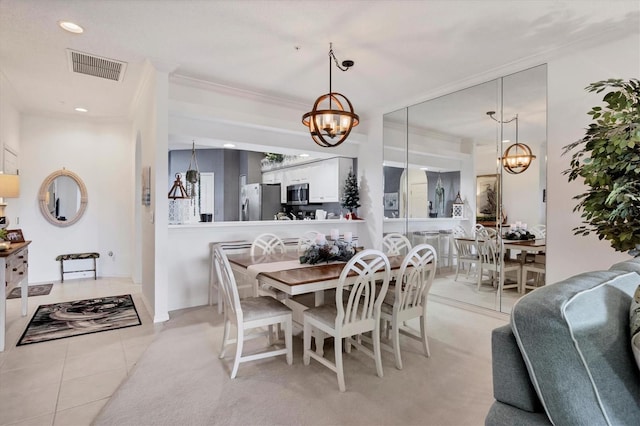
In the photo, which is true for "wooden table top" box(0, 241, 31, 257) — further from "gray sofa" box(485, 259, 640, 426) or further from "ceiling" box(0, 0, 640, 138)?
"gray sofa" box(485, 259, 640, 426)

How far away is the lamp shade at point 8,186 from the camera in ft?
11.7

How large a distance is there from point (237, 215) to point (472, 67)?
6.28 metres

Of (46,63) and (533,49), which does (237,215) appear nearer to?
(46,63)

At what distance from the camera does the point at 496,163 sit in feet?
12.8

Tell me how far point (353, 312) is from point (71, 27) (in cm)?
334

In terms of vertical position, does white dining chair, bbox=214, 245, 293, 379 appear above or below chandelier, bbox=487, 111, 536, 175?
below

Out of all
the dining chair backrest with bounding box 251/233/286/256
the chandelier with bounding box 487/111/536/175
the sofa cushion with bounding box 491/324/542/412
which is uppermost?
the chandelier with bounding box 487/111/536/175

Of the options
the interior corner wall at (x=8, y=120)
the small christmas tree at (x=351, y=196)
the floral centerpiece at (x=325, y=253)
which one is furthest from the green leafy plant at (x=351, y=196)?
the interior corner wall at (x=8, y=120)

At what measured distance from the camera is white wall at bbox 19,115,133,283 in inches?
210

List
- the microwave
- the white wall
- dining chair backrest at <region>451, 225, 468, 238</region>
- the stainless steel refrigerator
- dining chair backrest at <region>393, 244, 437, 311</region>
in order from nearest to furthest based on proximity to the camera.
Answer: dining chair backrest at <region>393, 244, 437, 311</region> → dining chair backrest at <region>451, 225, 468, 238</region> → the white wall → the microwave → the stainless steel refrigerator

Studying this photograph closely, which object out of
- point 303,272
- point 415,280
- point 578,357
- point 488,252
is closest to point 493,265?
point 488,252

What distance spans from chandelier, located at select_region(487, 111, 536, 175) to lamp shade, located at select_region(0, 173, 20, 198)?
5429 mm

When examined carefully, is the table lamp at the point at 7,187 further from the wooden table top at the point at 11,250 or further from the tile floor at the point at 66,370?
the tile floor at the point at 66,370

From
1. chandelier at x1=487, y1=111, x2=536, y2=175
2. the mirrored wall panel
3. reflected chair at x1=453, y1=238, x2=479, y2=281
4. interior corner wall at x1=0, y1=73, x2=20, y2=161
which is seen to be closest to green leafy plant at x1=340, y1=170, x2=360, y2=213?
the mirrored wall panel
